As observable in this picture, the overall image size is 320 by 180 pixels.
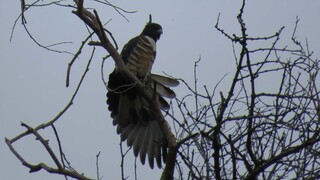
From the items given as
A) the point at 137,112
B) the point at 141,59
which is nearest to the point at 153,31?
the point at 141,59

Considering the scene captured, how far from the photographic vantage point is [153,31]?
20.0 feet

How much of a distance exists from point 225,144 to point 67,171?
0.90 meters

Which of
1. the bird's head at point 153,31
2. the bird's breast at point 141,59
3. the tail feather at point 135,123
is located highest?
the bird's head at point 153,31

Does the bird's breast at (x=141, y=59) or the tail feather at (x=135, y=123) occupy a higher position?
the bird's breast at (x=141, y=59)

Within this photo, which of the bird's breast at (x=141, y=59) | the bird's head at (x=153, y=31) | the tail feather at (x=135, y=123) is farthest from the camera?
the bird's head at (x=153, y=31)

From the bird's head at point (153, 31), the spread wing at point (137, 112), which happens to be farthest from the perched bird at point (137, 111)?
the bird's head at point (153, 31)

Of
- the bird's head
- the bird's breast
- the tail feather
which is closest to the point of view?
the tail feather

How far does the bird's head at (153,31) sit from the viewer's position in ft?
19.9

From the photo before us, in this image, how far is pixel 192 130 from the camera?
143 inches

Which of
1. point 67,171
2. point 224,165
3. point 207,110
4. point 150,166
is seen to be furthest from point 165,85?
point 67,171

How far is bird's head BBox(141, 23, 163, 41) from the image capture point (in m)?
6.05

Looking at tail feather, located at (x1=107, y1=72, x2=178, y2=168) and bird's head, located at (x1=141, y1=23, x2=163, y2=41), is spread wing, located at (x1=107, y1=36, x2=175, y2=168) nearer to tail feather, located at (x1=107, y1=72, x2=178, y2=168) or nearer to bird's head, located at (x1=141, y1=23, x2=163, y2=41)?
tail feather, located at (x1=107, y1=72, x2=178, y2=168)

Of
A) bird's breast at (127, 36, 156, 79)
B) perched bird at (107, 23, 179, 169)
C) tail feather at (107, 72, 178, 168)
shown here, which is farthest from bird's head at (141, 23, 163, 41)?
tail feather at (107, 72, 178, 168)

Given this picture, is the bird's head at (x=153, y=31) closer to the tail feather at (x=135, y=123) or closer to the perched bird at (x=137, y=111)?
the perched bird at (x=137, y=111)
